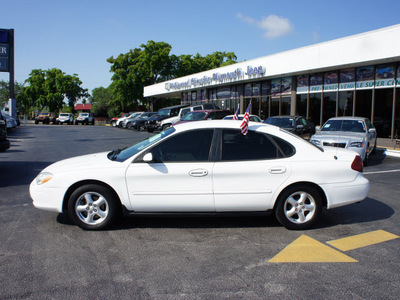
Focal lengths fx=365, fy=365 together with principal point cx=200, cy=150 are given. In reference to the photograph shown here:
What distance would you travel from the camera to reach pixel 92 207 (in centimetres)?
495

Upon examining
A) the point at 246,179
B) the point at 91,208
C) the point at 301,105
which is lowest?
the point at 91,208

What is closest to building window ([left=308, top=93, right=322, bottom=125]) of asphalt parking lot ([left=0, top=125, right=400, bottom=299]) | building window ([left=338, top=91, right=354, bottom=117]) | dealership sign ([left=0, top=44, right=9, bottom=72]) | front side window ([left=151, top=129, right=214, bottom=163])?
building window ([left=338, top=91, right=354, bottom=117])

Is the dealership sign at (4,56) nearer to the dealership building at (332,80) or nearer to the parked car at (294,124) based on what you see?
the dealership building at (332,80)

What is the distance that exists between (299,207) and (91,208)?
9.36ft

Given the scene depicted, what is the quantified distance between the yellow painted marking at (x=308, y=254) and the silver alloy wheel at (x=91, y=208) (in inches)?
92.2

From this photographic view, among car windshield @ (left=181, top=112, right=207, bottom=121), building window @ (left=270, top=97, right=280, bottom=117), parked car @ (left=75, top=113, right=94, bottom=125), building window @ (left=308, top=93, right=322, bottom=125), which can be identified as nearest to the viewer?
car windshield @ (left=181, top=112, right=207, bottom=121)

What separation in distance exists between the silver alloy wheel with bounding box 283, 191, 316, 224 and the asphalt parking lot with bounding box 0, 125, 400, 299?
0.79 ft

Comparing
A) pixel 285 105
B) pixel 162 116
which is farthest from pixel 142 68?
pixel 285 105

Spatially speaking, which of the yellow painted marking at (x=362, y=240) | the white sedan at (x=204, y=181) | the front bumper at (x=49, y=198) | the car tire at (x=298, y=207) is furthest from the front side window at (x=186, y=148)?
the yellow painted marking at (x=362, y=240)

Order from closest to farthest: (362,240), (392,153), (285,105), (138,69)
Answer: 1. (362,240)
2. (392,153)
3. (285,105)
4. (138,69)

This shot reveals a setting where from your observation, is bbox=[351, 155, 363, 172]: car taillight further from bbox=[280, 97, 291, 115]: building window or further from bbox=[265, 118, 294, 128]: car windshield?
bbox=[280, 97, 291, 115]: building window

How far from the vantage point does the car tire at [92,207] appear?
4.93 metres

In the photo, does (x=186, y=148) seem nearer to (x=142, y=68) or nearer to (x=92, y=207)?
(x=92, y=207)

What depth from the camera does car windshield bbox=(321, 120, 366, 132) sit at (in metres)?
12.5
